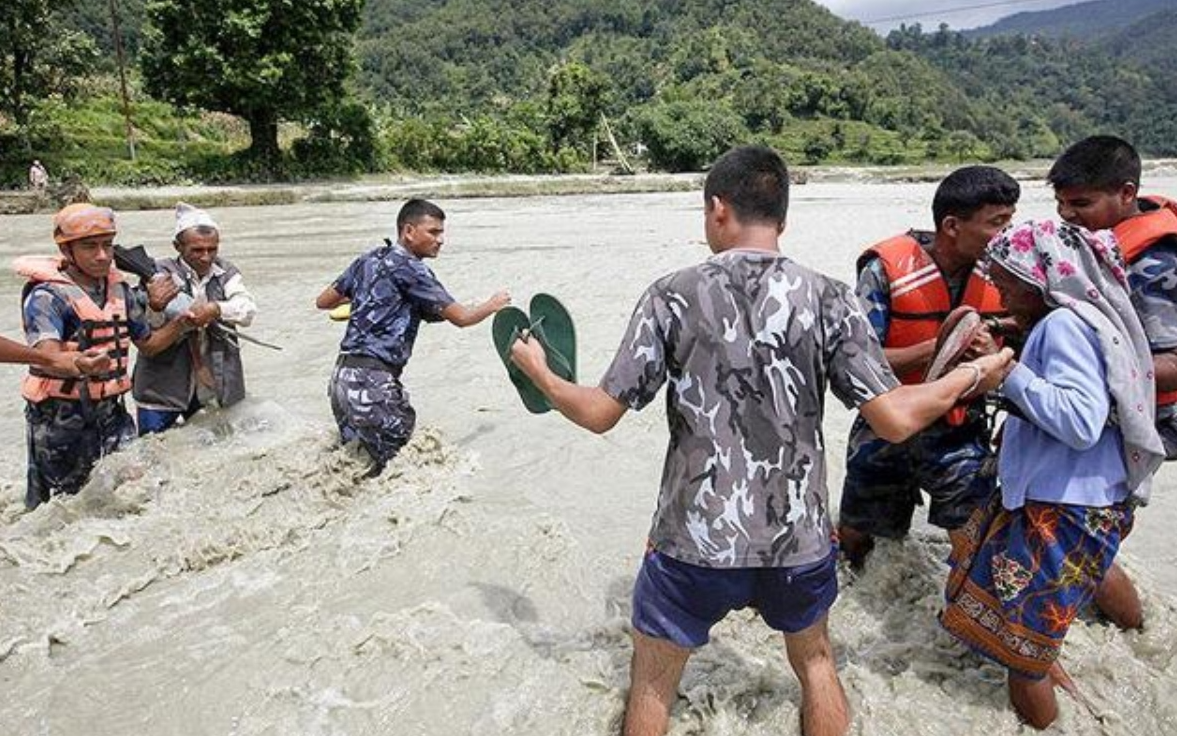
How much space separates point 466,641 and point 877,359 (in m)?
2.38

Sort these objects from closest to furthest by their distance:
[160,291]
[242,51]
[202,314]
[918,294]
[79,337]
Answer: [918,294] → [79,337] → [160,291] → [202,314] → [242,51]

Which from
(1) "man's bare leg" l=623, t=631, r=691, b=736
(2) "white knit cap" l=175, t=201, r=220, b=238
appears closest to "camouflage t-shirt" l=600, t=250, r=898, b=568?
(1) "man's bare leg" l=623, t=631, r=691, b=736

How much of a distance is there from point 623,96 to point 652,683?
12785 centimetres

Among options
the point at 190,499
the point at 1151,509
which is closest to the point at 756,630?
the point at 1151,509

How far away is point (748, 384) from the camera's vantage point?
2.33 m

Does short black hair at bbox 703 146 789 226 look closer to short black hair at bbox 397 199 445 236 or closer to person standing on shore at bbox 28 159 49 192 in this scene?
short black hair at bbox 397 199 445 236

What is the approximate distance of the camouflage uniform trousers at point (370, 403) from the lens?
→ 16.6 feet

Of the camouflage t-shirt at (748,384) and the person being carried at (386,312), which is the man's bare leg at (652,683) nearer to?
the camouflage t-shirt at (748,384)

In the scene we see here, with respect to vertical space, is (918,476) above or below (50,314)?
below

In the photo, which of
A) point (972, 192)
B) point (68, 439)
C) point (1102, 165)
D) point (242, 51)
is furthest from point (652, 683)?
point (242, 51)

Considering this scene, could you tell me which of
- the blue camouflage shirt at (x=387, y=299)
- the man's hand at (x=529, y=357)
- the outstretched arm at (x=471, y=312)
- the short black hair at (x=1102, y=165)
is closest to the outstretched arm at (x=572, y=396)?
the man's hand at (x=529, y=357)

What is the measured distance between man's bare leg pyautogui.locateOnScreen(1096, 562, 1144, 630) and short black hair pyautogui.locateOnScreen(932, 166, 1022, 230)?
5.58 feet

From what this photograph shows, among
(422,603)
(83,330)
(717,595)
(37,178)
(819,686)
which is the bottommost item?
(422,603)

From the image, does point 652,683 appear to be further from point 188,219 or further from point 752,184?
point 188,219
